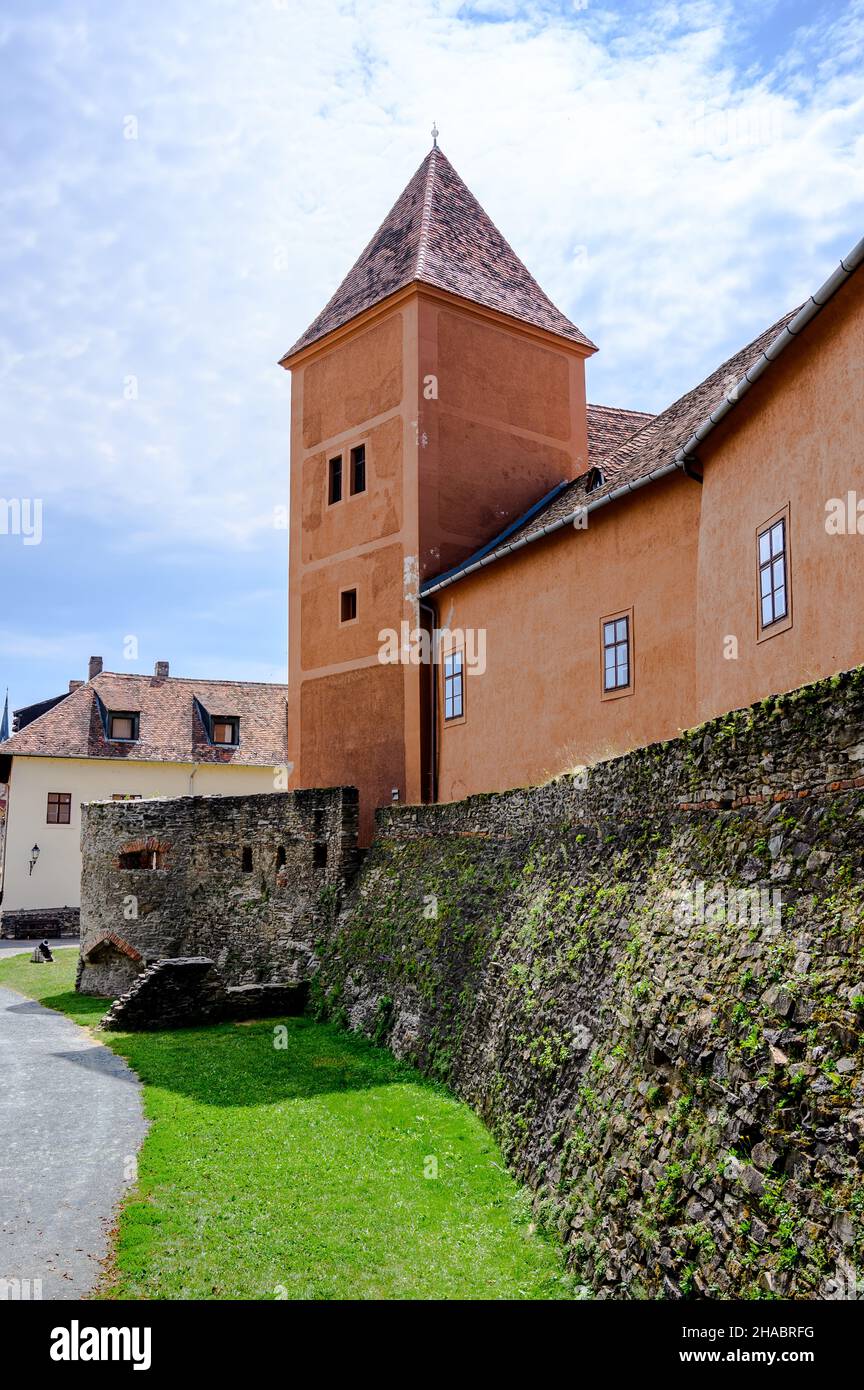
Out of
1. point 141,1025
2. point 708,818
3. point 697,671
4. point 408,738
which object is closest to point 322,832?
point 408,738

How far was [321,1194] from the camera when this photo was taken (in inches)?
417

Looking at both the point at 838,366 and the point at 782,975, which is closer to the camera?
the point at 782,975

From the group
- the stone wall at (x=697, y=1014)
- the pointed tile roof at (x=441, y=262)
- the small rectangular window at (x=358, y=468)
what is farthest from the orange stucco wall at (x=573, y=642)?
the pointed tile roof at (x=441, y=262)

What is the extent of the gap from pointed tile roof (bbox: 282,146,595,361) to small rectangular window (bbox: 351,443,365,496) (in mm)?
2990

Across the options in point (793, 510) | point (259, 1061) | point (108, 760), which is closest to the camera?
point (793, 510)

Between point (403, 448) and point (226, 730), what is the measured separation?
24600 mm

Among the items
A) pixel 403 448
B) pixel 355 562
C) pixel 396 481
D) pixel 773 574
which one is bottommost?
pixel 773 574

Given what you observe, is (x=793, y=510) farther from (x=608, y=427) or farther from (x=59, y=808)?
(x=59, y=808)

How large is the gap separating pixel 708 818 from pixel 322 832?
536 inches

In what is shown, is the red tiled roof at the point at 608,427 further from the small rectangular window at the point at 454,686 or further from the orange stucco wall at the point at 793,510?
the orange stucco wall at the point at 793,510

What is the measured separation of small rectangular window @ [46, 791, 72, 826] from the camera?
1586 inches

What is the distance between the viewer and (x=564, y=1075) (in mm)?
9898

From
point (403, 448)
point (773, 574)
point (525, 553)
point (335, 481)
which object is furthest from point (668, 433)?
point (335, 481)
